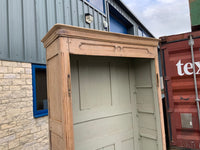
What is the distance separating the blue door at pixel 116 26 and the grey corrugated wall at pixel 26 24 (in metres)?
3.43

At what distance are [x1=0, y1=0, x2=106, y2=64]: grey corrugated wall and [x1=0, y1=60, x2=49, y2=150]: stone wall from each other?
0.79ft

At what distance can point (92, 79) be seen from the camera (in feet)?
7.84

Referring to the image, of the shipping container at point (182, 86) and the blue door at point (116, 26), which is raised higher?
the blue door at point (116, 26)

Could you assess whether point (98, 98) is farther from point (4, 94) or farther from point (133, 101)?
point (4, 94)

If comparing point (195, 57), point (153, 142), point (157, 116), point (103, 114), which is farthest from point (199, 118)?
point (103, 114)

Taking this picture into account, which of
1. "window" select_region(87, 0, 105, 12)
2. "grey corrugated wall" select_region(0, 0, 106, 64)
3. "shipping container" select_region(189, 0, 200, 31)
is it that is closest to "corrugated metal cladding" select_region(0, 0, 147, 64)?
"grey corrugated wall" select_region(0, 0, 106, 64)

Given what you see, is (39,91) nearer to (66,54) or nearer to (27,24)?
(27,24)

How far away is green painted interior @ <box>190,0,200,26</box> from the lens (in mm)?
2717

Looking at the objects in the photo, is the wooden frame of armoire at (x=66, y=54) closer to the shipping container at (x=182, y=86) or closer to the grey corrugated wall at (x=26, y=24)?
the shipping container at (x=182, y=86)

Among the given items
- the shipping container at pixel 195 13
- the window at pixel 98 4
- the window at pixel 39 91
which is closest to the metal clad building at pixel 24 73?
the window at pixel 39 91

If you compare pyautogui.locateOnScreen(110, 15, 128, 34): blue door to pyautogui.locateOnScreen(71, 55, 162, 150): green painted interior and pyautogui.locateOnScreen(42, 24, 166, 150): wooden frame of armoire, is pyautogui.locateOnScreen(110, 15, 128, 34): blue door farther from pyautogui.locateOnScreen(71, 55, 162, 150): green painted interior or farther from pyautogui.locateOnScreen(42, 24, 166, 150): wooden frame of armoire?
pyautogui.locateOnScreen(42, 24, 166, 150): wooden frame of armoire

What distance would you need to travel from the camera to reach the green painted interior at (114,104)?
87.2 inches

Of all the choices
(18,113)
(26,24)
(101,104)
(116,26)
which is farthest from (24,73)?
(116,26)

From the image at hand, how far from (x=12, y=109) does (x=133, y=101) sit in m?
2.26
